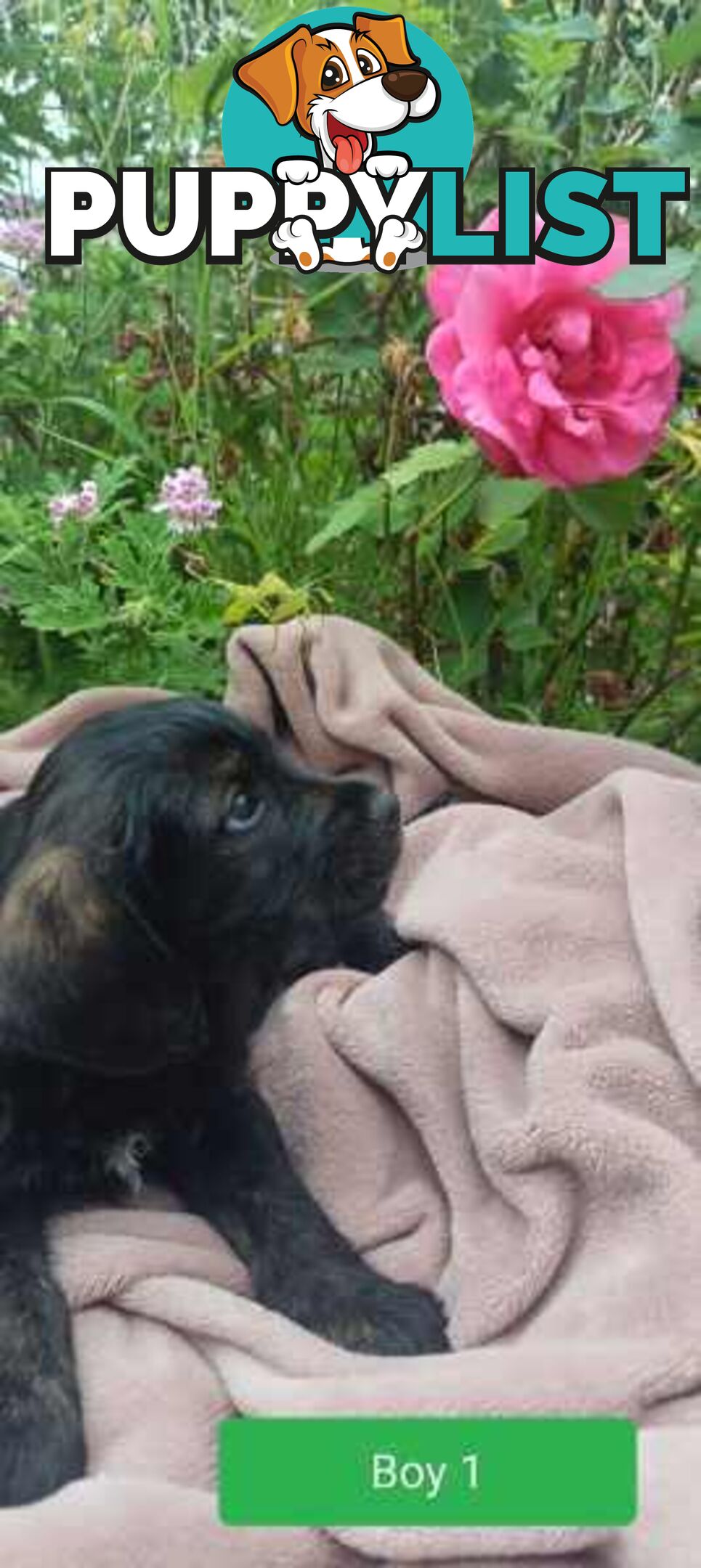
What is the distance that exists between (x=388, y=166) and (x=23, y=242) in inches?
32.3

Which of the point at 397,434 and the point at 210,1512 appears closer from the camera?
the point at 210,1512

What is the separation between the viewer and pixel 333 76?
5.98 feet

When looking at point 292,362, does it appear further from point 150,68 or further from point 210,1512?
point 210,1512

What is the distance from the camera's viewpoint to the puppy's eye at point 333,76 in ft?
5.97

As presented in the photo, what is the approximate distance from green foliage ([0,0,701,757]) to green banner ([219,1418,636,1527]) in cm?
108

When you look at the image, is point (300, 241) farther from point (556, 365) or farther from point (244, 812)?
point (244, 812)

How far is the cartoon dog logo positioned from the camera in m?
1.81

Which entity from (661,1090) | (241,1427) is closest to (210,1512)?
(241,1427)

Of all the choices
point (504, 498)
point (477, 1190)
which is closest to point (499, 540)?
point (504, 498)

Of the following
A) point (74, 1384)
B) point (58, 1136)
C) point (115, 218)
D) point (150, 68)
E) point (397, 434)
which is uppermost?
point (150, 68)

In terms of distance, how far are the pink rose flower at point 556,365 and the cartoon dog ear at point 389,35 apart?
24 centimetres

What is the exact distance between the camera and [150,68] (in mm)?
2383

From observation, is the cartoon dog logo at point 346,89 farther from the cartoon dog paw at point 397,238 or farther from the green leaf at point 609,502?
the green leaf at point 609,502

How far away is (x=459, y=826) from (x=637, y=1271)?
0.70 m
